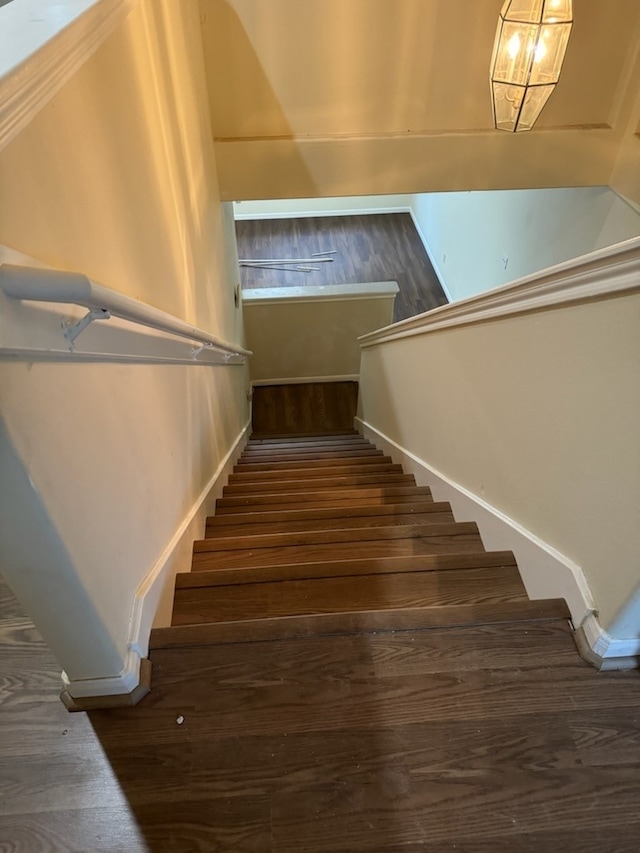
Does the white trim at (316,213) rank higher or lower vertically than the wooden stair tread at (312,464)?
higher

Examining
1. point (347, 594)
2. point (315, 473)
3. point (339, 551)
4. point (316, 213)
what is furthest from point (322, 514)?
point (316, 213)

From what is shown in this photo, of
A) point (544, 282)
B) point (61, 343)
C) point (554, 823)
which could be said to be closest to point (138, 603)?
point (61, 343)

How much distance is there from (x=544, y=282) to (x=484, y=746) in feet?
3.64

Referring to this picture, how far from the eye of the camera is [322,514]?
2326 mm

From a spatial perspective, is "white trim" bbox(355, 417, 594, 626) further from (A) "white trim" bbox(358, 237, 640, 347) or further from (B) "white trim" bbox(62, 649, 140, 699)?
(B) "white trim" bbox(62, 649, 140, 699)

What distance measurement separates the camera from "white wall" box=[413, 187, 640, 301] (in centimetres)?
328

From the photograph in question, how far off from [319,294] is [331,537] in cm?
335

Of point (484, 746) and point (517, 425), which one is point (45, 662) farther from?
point (517, 425)

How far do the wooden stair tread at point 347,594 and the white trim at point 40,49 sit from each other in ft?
4.17

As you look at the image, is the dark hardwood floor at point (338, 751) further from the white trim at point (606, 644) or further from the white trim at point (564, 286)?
the white trim at point (564, 286)

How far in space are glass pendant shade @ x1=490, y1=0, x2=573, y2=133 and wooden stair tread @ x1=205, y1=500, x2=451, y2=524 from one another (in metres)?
1.68

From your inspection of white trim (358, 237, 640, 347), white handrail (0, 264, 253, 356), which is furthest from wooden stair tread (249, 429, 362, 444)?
white handrail (0, 264, 253, 356)

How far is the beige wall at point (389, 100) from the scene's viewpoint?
2705mm

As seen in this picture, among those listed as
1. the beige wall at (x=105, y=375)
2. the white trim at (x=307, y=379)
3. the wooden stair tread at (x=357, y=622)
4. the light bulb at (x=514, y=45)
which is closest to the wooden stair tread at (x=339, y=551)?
the beige wall at (x=105, y=375)
